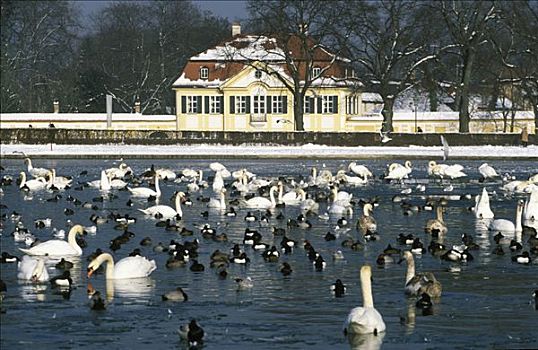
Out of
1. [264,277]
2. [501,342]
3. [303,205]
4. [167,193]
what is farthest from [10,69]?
[501,342]

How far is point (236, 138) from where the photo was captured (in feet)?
237

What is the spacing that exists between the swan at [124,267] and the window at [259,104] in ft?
233

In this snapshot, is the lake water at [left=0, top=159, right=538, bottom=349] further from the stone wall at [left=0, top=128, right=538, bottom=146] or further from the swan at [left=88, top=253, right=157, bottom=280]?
the stone wall at [left=0, top=128, right=538, bottom=146]

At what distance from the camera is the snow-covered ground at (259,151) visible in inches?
2581

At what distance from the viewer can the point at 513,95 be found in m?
88.2

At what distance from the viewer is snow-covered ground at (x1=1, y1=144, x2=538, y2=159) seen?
2581 inches

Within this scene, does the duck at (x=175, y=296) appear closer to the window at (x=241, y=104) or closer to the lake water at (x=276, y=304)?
Result: the lake water at (x=276, y=304)

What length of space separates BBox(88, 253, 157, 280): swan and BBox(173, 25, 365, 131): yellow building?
6751 centimetres

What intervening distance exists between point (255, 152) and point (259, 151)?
1.60ft

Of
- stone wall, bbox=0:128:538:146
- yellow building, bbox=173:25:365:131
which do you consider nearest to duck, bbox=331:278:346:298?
stone wall, bbox=0:128:538:146

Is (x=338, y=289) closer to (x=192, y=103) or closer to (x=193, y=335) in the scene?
(x=193, y=335)

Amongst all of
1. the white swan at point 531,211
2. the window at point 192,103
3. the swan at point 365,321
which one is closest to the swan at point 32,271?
the swan at point 365,321

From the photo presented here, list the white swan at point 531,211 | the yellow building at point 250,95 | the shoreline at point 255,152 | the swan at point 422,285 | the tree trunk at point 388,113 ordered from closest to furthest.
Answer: the swan at point 422,285, the white swan at point 531,211, the shoreline at point 255,152, the tree trunk at point 388,113, the yellow building at point 250,95

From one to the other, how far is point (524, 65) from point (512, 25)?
17.4 feet
